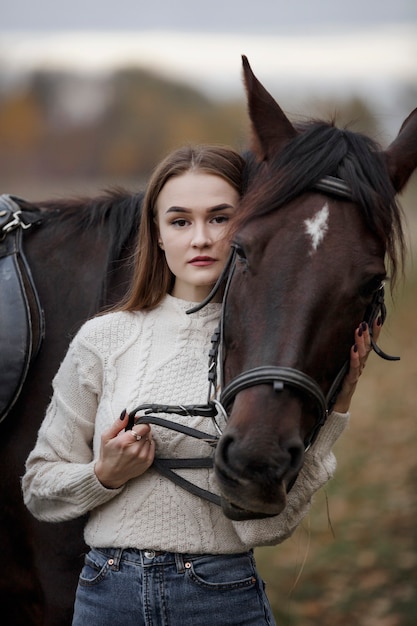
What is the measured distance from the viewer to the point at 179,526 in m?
2.30

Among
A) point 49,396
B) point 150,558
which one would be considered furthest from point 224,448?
point 49,396

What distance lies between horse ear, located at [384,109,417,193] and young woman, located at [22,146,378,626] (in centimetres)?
48

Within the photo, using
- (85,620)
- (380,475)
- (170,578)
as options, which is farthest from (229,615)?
(380,475)

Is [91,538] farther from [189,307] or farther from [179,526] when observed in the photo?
[189,307]

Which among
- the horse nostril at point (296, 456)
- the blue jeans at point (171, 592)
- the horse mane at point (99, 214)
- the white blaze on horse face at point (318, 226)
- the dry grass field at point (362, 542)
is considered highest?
the white blaze on horse face at point (318, 226)

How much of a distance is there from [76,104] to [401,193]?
32.0m

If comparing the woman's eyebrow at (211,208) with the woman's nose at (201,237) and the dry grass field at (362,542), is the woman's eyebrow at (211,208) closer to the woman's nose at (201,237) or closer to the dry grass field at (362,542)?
the woman's nose at (201,237)

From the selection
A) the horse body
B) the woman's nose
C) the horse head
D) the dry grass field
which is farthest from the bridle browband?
the dry grass field

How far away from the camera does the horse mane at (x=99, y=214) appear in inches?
120

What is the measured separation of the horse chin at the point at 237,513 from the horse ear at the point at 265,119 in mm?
1037

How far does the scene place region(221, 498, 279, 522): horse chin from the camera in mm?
2125

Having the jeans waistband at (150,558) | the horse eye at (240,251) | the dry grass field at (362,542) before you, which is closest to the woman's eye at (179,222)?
the horse eye at (240,251)

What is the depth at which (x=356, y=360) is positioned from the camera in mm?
2211

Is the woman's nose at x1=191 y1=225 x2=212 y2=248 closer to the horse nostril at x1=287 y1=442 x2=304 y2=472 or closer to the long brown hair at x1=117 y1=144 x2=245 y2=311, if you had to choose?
the long brown hair at x1=117 y1=144 x2=245 y2=311
